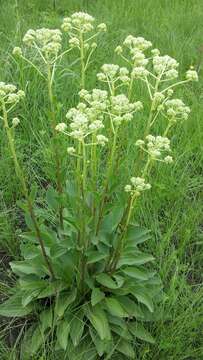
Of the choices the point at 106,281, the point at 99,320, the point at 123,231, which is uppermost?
the point at 123,231

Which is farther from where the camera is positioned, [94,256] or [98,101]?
[94,256]

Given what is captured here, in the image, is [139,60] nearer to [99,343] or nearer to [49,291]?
[49,291]

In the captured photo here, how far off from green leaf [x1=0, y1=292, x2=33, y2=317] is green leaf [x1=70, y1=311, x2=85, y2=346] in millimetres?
239

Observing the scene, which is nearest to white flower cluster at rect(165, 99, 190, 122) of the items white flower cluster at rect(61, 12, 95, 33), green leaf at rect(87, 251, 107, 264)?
white flower cluster at rect(61, 12, 95, 33)

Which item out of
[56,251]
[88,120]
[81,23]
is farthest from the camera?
[56,251]

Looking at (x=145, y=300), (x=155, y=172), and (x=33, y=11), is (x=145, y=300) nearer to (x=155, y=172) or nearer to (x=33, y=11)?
(x=155, y=172)

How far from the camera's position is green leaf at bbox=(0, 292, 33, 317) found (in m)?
2.36

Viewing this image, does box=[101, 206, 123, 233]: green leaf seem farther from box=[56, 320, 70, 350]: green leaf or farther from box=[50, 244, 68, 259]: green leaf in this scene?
box=[56, 320, 70, 350]: green leaf

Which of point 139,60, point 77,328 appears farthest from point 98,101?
point 77,328

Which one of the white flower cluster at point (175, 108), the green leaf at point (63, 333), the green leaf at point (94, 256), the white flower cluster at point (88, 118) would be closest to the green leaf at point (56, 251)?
the green leaf at point (94, 256)

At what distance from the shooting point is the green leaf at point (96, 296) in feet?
7.29

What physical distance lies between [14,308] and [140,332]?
651 mm

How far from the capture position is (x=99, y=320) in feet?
7.36

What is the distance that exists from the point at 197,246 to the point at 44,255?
1.06m
